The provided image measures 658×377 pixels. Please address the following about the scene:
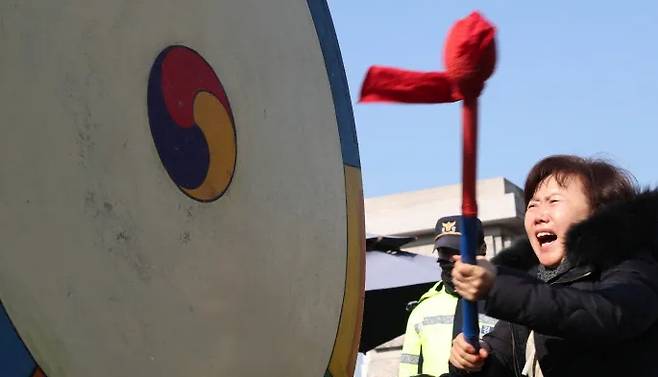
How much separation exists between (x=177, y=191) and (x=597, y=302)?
737mm

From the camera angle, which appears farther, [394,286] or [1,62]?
[394,286]

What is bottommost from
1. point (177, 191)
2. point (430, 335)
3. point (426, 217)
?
point (426, 217)

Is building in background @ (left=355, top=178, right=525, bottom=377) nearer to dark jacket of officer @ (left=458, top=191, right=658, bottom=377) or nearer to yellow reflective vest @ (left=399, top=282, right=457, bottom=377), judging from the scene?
yellow reflective vest @ (left=399, top=282, right=457, bottom=377)

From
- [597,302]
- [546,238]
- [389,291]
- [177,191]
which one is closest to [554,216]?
[546,238]

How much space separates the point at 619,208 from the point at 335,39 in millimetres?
820

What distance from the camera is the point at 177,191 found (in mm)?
1618

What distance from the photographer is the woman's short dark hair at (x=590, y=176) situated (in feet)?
6.17

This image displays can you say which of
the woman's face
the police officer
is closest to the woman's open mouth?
the woman's face

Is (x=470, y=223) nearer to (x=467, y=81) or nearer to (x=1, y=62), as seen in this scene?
(x=467, y=81)

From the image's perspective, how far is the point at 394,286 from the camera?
5.16 meters

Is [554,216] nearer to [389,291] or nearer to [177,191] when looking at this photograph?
[177,191]

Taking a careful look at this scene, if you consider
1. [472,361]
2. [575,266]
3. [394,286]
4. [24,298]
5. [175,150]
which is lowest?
[394,286]

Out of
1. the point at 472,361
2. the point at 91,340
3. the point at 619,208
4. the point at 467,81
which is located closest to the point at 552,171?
the point at 619,208

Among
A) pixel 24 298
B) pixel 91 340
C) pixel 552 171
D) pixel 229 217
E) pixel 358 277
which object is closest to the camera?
pixel 24 298
